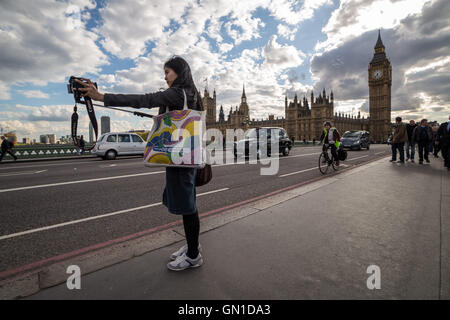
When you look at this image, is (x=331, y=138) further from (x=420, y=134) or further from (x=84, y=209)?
(x=84, y=209)

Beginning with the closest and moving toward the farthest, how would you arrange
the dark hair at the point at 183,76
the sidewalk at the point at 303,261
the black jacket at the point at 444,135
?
1. the sidewalk at the point at 303,261
2. the dark hair at the point at 183,76
3. the black jacket at the point at 444,135

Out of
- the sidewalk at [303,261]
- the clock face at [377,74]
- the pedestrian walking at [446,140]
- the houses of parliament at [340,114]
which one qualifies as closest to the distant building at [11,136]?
the sidewalk at [303,261]

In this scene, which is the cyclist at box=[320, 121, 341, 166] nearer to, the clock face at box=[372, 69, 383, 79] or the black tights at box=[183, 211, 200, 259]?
the black tights at box=[183, 211, 200, 259]

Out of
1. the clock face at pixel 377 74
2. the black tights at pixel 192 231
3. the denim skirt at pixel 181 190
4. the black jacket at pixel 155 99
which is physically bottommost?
the black tights at pixel 192 231

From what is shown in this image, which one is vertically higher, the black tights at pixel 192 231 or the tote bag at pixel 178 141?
the tote bag at pixel 178 141

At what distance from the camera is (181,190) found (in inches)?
79.1

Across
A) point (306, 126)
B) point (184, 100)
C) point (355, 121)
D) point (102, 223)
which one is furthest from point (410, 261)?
point (355, 121)

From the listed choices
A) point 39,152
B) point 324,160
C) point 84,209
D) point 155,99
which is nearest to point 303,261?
point 155,99

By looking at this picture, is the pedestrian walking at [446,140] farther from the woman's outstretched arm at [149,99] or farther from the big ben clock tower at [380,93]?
the big ben clock tower at [380,93]

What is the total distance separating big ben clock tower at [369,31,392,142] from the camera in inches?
3903

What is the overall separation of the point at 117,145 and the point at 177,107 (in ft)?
48.1

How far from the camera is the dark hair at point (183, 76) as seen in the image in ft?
6.81

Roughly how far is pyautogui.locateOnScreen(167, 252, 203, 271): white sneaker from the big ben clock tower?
120m

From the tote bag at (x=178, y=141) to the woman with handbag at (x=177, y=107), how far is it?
0.36 feet
